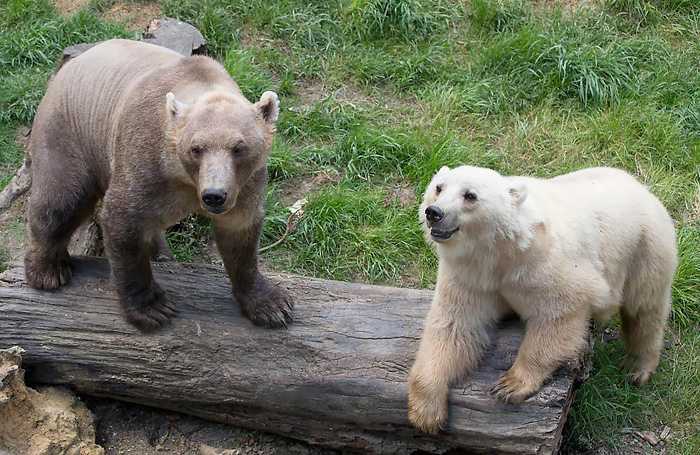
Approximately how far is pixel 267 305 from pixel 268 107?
118 centimetres

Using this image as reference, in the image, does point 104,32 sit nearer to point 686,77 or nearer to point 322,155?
point 322,155

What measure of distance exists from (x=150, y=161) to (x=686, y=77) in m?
5.25

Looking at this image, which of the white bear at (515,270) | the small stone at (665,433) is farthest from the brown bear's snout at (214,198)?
the small stone at (665,433)

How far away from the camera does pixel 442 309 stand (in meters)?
4.73

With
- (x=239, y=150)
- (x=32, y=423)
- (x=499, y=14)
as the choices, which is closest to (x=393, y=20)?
(x=499, y=14)

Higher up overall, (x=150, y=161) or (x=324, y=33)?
(x=150, y=161)

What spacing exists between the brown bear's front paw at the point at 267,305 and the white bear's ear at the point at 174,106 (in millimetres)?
1211

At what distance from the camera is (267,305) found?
206 inches

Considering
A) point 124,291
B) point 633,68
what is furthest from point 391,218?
point 633,68

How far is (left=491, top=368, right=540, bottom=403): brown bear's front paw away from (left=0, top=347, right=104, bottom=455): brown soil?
2363mm

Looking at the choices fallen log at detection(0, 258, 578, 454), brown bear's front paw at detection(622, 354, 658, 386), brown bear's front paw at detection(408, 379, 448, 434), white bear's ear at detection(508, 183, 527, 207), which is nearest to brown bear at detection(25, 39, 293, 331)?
fallen log at detection(0, 258, 578, 454)

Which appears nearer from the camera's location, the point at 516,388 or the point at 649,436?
the point at 516,388

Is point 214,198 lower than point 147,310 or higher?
higher

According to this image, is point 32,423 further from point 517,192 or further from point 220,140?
point 517,192
